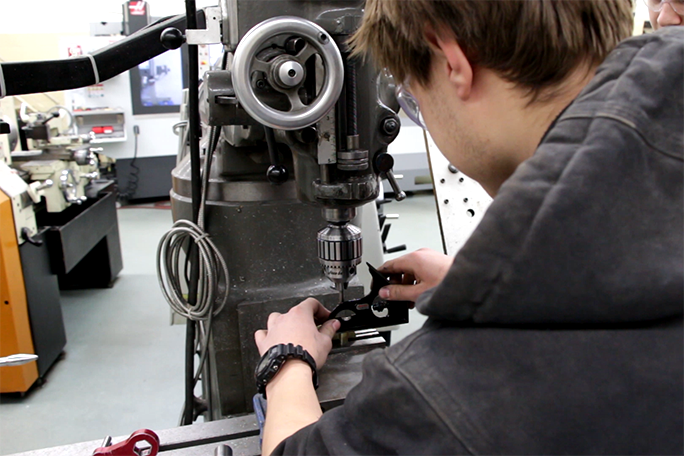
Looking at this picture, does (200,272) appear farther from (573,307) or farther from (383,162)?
(573,307)

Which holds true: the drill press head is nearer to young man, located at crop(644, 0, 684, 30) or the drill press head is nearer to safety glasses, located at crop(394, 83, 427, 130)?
safety glasses, located at crop(394, 83, 427, 130)

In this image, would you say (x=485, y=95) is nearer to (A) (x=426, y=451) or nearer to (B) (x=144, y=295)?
(A) (x=426, y=451)

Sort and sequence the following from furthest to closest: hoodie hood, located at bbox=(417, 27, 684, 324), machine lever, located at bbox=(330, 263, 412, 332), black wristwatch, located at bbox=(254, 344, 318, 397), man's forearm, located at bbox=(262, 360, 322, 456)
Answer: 1. machine lever, located at bbox=(330, 263, 412, 332)
2. black wristwatch, located at bbox=(254, 344, 318, 397)
3. man's forearm, located at bbox=(262, 360, 322, 456)
4. hoodie hood, located at bbox=(417, 27, 684, 324)

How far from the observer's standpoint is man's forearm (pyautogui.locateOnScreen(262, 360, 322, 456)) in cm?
63

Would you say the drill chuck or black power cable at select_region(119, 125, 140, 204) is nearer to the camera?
the drill chuck

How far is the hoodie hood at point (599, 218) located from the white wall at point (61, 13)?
5081 mm

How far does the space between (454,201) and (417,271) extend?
22.0 inches

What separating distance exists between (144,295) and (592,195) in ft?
10.4

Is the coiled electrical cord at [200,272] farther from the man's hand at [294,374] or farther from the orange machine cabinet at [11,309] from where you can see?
the orange machine cabinet at [11,309]

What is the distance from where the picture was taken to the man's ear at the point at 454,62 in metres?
0.52

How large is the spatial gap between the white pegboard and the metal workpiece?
2.64 feet

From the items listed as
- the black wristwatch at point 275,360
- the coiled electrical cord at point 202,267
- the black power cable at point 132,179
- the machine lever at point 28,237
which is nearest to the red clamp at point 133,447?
the black wristwatch at point 275,360

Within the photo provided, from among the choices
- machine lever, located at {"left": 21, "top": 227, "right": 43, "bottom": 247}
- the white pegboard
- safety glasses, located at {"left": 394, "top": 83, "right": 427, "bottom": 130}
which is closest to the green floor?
machine lever, located at {"left": 21, "top": 227, "right": 43, "bottom": 247}

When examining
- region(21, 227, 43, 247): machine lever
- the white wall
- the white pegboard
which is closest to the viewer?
the white pegboard
